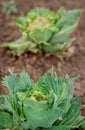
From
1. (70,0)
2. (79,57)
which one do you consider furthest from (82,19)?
(79,57)

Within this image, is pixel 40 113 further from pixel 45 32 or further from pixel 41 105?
pixel 45 32

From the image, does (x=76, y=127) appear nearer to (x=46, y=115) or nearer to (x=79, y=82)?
(x=46, y=115)

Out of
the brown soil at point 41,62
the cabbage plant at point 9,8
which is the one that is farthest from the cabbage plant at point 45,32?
the cabbage plant at point 9,8

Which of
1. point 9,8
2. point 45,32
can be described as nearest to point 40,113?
point 45,32

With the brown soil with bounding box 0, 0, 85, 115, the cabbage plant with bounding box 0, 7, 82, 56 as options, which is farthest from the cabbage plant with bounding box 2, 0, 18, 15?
the cabbage plant with bounding box 0, 7, 82, 56

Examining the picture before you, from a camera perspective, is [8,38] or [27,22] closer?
[27,22]

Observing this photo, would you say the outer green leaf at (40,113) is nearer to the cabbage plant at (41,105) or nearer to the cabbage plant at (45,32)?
the cabbage plant at (41,105)
